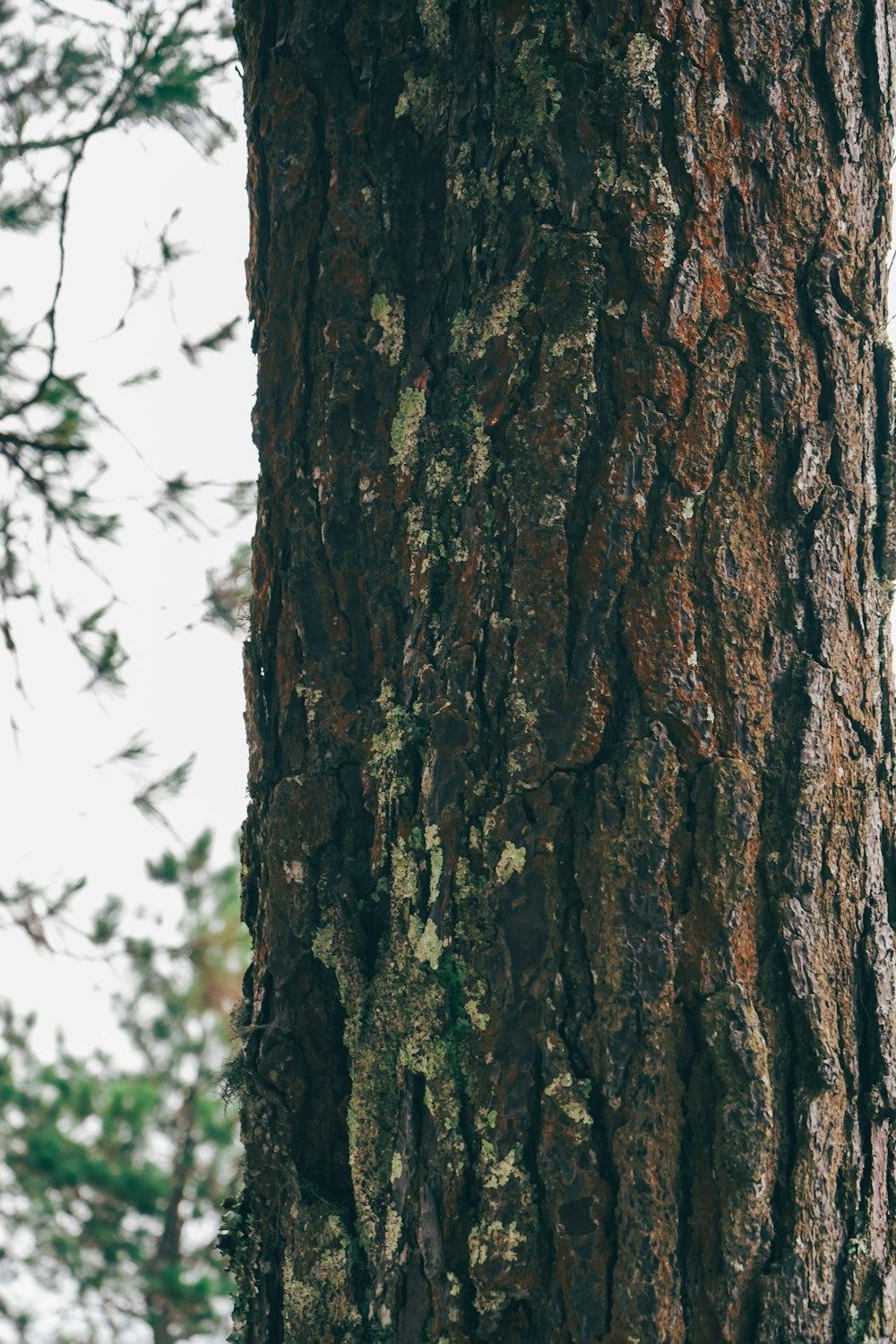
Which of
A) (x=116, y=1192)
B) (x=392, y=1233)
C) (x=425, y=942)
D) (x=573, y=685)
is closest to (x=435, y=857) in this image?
(x=425, y=942)

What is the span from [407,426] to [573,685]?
28cm

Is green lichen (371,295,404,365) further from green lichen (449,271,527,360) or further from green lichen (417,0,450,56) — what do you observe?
green lichen (417,0,450,56)

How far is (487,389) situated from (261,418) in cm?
26

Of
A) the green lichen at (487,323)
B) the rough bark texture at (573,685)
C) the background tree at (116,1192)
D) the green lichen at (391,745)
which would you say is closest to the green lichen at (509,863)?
the rough bark texture at (573,685)

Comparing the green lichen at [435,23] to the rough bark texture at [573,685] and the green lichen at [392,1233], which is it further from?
the green lichen at [392,1233]

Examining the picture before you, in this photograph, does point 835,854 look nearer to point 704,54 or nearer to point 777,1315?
point 777,1315

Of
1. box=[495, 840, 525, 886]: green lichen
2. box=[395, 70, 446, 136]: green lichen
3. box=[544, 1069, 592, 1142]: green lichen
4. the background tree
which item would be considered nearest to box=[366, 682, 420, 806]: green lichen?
box=[495, 840, 525, 886]: green lichen

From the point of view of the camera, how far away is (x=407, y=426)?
1.02 m

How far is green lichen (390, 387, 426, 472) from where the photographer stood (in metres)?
1.02

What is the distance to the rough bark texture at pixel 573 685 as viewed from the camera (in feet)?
2.79

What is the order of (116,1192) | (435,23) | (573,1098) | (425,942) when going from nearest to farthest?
(573,1098) < (425,942) < (435,23) < (116,1192)

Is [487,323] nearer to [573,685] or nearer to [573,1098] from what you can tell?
[573,685]

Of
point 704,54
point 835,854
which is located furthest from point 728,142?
point 835,854

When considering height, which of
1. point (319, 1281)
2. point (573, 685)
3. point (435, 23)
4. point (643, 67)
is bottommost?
point (319, 1281)
